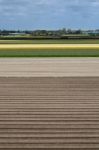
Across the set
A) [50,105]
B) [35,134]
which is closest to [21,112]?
[50,105]

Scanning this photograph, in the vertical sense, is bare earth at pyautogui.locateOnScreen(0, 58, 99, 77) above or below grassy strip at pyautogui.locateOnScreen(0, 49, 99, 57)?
above

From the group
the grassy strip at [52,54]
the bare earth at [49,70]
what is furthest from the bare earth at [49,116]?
the grassy strip at [52,54]

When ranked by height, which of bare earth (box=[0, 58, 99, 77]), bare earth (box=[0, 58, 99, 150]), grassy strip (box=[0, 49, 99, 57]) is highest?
bare earth (box=[0, 58, 99, 150])

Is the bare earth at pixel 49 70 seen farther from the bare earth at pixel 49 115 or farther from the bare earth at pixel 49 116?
the bare earth at pixel 49 116

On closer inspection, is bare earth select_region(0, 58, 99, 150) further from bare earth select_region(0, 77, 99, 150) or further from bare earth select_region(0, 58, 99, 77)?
bare earth select_region(0, 58, 99, 77)

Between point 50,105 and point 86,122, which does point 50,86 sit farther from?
point 86,122

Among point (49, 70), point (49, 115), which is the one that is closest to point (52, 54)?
point (49, 70)

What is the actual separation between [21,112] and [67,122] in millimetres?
1164

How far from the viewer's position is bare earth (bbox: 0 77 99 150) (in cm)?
689

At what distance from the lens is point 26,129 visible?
7.61m

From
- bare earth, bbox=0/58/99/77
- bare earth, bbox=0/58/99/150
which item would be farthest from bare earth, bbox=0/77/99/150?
bare earth, bbox=0/58/99/77

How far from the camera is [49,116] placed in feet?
28.2

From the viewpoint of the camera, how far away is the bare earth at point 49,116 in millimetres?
6895

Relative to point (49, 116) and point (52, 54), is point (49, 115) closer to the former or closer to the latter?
point (49, 116)
